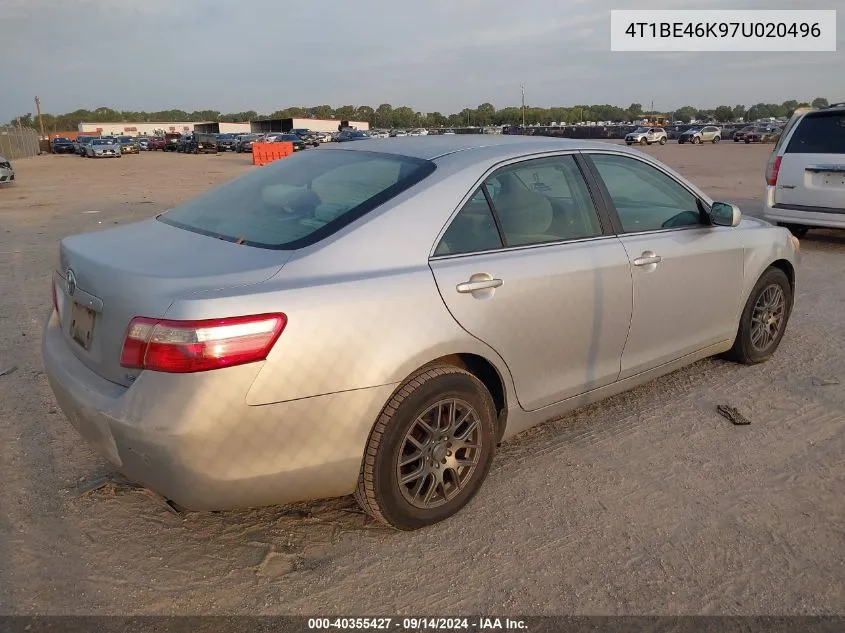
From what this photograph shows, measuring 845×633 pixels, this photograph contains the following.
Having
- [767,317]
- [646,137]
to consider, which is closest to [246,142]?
[646,137]

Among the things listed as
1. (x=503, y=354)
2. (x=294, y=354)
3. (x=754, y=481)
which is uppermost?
(x=294, y=354)

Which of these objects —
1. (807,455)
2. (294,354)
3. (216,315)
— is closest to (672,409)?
(807,455)

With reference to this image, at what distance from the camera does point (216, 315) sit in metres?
2.29

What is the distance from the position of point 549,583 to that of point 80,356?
2.05 meters

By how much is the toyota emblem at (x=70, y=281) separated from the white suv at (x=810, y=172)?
8744mm

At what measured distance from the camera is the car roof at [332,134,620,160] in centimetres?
333

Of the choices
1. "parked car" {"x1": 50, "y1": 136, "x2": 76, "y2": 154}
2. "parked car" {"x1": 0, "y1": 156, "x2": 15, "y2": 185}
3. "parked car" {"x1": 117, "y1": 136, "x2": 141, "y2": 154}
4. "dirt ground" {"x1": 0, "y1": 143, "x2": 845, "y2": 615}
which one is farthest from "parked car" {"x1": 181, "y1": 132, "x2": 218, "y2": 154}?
"dirt ground" {"x1": 0, "y1": 143, "x2": 845, "y2": 615}

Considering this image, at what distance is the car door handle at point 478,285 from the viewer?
9.41ft

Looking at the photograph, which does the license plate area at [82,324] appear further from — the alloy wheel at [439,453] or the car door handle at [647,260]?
the car door handle at [647,260]

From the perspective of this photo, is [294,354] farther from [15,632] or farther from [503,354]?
[15,632]

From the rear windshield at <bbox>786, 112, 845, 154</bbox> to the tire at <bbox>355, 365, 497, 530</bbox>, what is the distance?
779 centimetres

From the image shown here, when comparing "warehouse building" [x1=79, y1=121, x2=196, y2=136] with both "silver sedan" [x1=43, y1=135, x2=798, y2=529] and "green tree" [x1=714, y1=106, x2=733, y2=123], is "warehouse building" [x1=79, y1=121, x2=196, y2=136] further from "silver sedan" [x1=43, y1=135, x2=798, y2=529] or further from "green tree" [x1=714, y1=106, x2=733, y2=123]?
"silver sedan" [x1=43, y1=135, x2=798, y2=529]

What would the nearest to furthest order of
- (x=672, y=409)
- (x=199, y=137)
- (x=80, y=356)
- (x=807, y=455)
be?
(x=80, y=356), (x=807, y=455), (x=672, y=409), (x=199, y=137)

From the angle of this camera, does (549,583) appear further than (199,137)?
No
